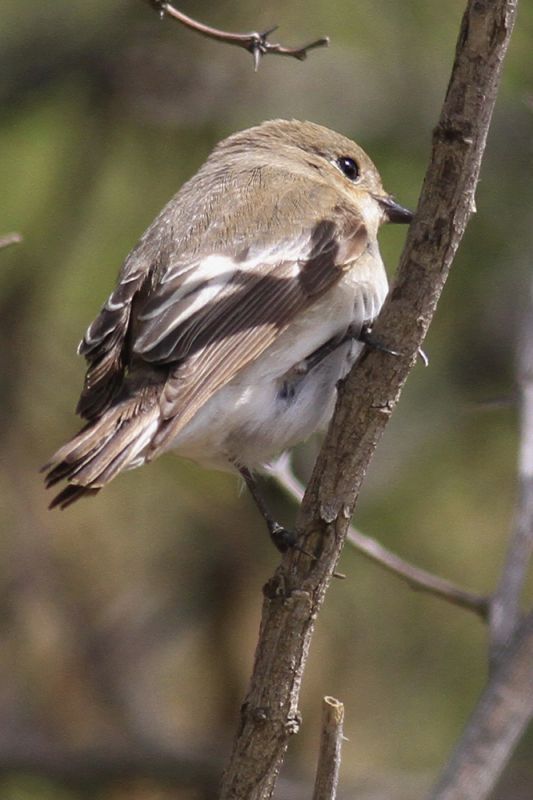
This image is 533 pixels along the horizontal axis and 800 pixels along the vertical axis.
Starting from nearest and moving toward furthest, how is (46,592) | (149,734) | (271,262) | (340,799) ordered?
(271,262)
(340,799)
(149,734)
(46,592)

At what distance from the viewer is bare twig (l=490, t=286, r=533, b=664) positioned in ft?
11.3

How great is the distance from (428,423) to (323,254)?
228cm

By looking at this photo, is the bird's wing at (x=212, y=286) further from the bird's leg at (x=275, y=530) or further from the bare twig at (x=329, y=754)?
the bare twig at (x=329, y=754)

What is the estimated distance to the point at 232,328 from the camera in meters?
3.20

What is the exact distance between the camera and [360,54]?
591 cm

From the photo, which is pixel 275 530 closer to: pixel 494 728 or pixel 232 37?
pixel 494 728

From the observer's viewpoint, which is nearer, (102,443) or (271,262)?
(102,443)

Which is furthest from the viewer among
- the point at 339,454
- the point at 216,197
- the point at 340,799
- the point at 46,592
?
the point at 46,592

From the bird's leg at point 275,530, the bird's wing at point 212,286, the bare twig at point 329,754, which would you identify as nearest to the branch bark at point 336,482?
the bird's leg at point 275,530

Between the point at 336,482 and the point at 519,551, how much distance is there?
91 cm

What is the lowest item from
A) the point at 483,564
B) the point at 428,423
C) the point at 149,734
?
the point at 149,734

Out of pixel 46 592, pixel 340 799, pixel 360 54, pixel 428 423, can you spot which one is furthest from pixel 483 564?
pixel 360 54

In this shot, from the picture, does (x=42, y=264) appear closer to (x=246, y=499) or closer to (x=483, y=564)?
(x=246, y=499)

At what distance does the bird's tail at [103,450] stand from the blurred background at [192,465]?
8.06ft
